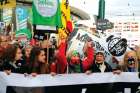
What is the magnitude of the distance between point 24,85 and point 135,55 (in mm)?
1955

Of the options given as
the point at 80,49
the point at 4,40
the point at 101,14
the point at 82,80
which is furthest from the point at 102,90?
the point at 101,14

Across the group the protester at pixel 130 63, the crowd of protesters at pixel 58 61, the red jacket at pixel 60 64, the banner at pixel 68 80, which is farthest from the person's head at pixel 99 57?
the red jacket at pixel 60 64

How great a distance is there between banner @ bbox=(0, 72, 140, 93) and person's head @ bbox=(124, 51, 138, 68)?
0.13 metres

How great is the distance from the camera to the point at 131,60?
28.1 ft

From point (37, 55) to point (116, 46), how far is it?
63.0 inches

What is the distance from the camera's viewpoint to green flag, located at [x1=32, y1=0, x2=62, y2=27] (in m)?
10.4

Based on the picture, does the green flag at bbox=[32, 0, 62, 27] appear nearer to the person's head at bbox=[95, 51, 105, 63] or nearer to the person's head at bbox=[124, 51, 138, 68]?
the person's head at bbox=[95, 51, 105, 63]

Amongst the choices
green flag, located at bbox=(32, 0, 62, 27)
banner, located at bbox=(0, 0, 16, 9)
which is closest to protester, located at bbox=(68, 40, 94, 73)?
green flag, located at bbox=(32, 0, 62, 27)

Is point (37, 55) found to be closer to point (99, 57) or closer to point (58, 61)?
point (58, 61)

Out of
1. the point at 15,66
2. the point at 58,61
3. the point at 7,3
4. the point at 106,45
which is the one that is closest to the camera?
the point at 15,66

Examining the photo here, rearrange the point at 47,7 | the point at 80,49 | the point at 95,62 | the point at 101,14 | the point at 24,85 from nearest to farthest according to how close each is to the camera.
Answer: the point at 24,85 → the point at 95,62 → the point at 80,49 → the point at 47,7 → the point at 101,14

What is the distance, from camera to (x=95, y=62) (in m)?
8.38

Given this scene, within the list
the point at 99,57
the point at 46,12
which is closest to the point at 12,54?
the point at 99,57

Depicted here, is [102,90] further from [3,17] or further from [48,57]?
[3,17]
